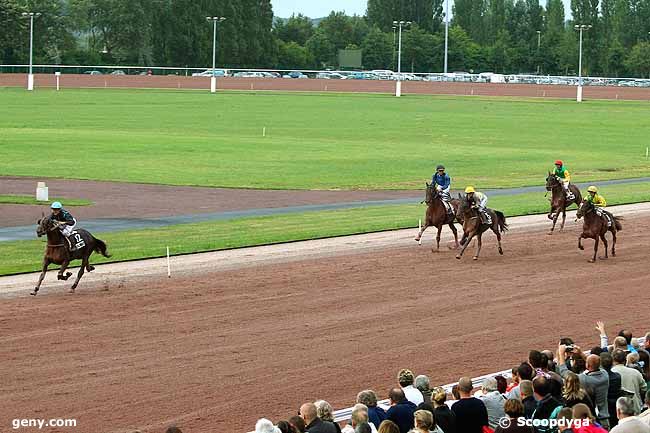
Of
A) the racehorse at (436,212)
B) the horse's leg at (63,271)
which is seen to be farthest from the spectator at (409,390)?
the racehorse at (436,212)

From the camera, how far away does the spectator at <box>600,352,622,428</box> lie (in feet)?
48.9

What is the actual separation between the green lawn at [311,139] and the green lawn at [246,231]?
8.19 metres

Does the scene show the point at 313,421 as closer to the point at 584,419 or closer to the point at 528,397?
the point at 528,397

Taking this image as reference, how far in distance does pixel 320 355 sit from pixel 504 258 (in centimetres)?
1241

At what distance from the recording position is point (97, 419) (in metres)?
16.3

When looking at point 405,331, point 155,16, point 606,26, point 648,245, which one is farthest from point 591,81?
point 405,331

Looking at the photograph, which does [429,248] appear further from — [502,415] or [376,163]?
[376,163]

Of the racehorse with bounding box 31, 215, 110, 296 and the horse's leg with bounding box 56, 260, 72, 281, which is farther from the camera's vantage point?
the horse's leg with bounding box 56, 260, 72, 281

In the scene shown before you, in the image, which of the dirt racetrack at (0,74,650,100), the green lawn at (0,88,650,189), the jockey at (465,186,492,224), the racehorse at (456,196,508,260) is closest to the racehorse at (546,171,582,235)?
the racehorse at (456,196,508,260)

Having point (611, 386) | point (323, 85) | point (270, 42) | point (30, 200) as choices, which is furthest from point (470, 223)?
point (270, 42)

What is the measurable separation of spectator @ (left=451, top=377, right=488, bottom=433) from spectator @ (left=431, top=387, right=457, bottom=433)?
14 cm

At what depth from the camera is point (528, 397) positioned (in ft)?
45.3

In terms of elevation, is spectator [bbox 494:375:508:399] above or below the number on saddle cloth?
below

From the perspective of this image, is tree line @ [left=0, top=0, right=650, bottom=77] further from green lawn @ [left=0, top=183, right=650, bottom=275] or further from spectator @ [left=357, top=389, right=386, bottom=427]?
spectator @ [left=357, top=389, right=386, bottom=427]
